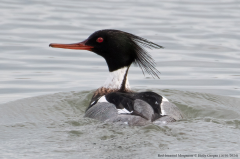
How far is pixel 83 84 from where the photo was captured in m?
9.40

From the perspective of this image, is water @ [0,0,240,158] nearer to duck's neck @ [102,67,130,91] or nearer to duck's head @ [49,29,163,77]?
duck's neck @ [102,67,130,91]

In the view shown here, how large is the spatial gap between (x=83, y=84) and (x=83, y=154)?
4.25 metres

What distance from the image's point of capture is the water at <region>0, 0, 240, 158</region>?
5.63m

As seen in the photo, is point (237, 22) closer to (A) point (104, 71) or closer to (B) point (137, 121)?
(A) point (104, 71)

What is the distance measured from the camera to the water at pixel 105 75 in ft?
18.5

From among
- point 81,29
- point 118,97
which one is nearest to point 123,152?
point 118,97

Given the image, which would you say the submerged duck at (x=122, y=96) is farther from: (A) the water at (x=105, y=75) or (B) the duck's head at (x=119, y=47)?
(A) the water at (x=105, y=75)

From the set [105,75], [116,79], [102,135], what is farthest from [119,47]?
[105,75]

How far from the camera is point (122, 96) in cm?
661

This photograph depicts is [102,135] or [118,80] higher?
[118,80]

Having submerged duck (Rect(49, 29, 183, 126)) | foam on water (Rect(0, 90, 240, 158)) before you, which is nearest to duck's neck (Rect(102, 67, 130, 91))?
submerged duck (Rect(49, 29, 183, 126))

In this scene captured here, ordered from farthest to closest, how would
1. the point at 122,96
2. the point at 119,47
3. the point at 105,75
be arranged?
1. the point at 105,75
2. the point at 119,47
3. the point at 122,96

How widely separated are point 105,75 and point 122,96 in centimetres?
343

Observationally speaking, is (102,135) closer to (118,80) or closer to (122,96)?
(122,96)
